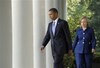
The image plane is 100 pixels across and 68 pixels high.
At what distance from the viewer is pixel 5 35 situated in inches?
215

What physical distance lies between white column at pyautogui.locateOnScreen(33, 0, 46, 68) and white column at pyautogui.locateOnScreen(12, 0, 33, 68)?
609 millimetres

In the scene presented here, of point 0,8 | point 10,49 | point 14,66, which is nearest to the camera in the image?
point 0,8

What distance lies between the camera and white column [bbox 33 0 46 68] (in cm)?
693

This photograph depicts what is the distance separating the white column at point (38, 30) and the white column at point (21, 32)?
2.00 ft

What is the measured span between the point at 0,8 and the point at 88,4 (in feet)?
33.1

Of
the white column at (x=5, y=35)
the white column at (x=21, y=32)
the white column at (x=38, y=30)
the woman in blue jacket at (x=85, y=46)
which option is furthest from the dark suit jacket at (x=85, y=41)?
the white column at (x=5, y=35)

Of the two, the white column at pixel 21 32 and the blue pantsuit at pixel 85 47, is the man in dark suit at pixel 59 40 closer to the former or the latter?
the white column at pixel 21 32

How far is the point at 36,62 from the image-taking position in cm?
705

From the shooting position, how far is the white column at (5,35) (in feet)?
17.3

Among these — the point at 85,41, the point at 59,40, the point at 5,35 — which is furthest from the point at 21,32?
the point at 85,41

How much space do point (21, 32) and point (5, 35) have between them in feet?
2.12

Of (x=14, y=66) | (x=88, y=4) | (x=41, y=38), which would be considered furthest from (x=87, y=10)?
(x=14, y=66)

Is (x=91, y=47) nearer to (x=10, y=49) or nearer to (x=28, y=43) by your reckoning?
(x=28, y=43)

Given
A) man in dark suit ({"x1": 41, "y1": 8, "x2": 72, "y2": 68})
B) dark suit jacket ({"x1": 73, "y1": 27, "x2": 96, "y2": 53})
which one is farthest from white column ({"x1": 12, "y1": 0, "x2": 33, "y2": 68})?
dark suit jacket ({"x1": 73, "y1": 27, "x2": 96, "y2": 53})
